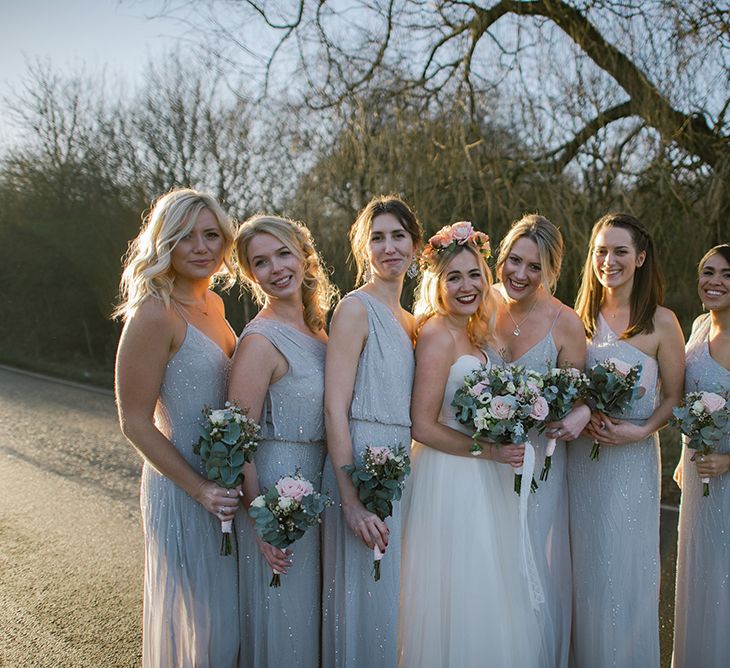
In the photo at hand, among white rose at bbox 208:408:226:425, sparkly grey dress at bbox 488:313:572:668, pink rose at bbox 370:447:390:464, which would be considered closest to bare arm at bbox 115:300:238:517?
white rose at bbox 208:408:226:425

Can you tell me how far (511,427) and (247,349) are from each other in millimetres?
1394

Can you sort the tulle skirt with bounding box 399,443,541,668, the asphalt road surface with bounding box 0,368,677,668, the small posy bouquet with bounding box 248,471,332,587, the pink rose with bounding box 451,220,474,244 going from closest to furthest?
the small posy bouquet with bounding box 248,471,332,587, the tulle skirt with bounding box 399,443,541,668, the pink rose with bounding box 451,220,474,244, the asphalt road surface with bounding box 0,368,677,668

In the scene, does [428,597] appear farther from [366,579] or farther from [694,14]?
[694,14]

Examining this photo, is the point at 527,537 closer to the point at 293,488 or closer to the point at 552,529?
the point at 552,529

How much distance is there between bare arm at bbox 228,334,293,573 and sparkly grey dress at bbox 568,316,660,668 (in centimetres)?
184

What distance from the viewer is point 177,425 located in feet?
11.2

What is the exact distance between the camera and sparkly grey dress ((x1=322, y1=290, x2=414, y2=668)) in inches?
137

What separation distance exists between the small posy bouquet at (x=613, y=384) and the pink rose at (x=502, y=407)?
559mm

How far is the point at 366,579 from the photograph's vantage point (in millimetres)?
3494

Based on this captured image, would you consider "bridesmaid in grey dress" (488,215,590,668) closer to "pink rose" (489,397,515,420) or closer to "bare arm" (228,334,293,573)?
"pink rose" (489,397,515,420)

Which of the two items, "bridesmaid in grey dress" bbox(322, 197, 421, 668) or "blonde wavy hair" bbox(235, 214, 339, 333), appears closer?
"bridesmaid in grey dress" bbox(322, 197, 421, 668)

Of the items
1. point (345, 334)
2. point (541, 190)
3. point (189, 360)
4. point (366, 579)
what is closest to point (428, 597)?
point (366, 579)

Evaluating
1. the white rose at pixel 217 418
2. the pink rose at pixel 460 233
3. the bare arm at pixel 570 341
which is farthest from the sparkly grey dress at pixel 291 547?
the bare arm at pixel 570 341

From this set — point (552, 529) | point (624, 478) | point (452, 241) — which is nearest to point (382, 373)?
point (452, 241)
